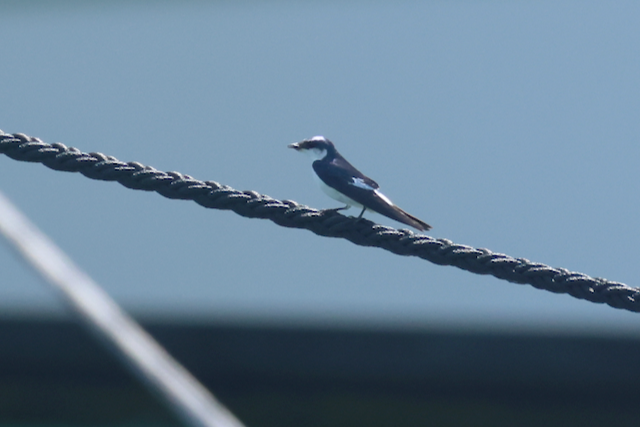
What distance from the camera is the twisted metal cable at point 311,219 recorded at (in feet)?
5.00

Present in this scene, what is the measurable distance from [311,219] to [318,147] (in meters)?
0.88

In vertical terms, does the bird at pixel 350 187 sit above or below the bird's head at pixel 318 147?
below

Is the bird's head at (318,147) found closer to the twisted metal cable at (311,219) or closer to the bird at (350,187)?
the bird at (350,187)

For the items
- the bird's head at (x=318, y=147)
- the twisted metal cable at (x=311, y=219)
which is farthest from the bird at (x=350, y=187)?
the twisted metal cable at (x=311, y=219)

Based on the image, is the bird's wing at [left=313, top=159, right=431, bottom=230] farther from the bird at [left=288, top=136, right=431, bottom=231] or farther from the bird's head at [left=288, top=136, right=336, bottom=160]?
the bird's head at [left=288, top=136, right=336, bottom=160]

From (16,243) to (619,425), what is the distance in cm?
578

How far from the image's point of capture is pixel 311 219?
63.6 inches

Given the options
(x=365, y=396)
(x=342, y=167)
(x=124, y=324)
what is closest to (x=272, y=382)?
(x=365, y=396)

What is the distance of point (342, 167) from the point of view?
2191 mm

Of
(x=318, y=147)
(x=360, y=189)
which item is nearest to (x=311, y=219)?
(x=360, y=189)

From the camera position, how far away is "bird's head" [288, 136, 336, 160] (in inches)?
95.0

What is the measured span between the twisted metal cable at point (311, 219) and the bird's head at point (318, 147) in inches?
31.1

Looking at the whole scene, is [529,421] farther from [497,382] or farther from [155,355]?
[155,355]

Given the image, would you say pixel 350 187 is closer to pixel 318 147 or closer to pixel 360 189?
pixel 360 189
